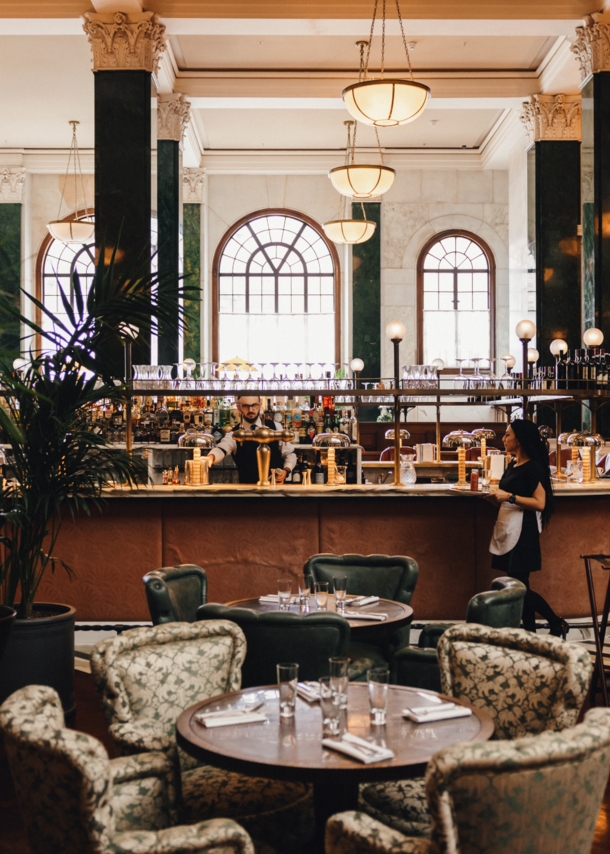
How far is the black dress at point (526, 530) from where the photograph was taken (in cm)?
625

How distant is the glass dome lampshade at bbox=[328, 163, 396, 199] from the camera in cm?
1090

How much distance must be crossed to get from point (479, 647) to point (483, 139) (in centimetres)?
1475

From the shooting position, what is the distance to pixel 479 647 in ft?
11.4

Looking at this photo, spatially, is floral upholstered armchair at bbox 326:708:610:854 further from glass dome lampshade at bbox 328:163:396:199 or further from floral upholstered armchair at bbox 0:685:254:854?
glass dome lampshade at bbox 328:163:396:199

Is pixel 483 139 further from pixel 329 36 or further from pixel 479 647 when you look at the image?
pixel 479 647

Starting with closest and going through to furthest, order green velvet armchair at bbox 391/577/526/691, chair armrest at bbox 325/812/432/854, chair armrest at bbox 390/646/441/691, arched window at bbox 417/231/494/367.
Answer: chair armrest at bbox 325/812/432/854 → green velvet armchair at bbox 391/577/526/691 → chair armrest at bbox 390/646/441/691 → arched window at bbox 417/231/494/367

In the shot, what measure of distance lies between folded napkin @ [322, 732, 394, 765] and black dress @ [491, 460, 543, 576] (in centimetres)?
366

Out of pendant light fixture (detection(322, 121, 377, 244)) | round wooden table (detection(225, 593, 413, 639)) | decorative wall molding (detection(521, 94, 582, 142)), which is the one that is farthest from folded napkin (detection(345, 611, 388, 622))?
decorative wall molding (detection(521, 94, 582, 142))

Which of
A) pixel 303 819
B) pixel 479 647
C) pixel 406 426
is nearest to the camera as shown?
pixel 303 819

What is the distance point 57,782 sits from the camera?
2.45m

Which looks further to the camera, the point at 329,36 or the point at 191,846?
the point at 329,36

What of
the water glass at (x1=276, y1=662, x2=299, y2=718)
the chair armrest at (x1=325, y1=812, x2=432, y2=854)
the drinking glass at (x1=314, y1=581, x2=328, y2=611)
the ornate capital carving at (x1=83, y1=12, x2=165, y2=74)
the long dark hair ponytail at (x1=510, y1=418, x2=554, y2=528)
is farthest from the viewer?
the ornate capital carving at (x1=83, y1=12, x2=165, y2=74)

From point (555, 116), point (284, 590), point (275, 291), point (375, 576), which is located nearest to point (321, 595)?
point (284, 590)

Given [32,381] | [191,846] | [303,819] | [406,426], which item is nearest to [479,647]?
[303,819]
